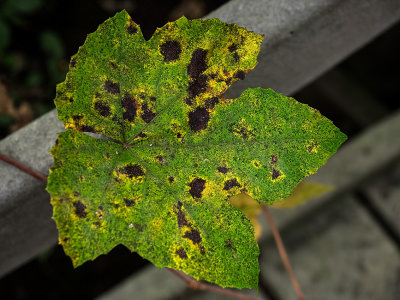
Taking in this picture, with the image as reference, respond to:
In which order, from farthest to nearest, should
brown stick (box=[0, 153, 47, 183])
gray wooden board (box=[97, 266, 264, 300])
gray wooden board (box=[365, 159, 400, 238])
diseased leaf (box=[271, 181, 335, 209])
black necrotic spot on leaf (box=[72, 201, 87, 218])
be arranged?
gray wooden board (box=[365, 159, 400, 238]), gray wooden board (box=[97, 266, 264, 300]), diseased leaf (box=[271, 181, 335, 209]), brown stick (box=[0, 153, 47, 183]), black necrotic spot on leaf (box=[72, 201, 87, 218])

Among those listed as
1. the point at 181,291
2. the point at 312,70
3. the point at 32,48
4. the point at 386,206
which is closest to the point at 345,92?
the point at 386,206

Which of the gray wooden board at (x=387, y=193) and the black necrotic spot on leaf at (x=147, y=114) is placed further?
the gray wooden board at (x=387, y=193)

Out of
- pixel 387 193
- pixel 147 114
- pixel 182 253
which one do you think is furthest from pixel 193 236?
pixel 387 193

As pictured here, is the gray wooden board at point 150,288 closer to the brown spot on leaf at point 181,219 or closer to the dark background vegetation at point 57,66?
the dark background vegetation at point 57,66

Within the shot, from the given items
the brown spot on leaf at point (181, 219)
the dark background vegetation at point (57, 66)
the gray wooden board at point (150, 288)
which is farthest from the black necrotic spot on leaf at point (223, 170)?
the gray wooden board at point (150, 288)

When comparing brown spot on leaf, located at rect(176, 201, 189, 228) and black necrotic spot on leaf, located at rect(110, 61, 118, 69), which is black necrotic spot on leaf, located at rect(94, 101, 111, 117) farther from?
brown spot on leaf, located at rect(176, 201, 189, 228)

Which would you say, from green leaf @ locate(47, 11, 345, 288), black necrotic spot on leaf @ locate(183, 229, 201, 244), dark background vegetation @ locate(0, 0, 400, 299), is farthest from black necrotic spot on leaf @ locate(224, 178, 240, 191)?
dark background vegetation @ locate(0, 0, 400, 299)

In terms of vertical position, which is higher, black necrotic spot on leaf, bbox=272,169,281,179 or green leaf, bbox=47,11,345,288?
green leaf, bbox=47,11,345,288

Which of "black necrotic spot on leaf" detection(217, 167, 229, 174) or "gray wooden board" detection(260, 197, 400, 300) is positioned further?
"gray wooden board" detection(260, 197, 400, 300)
